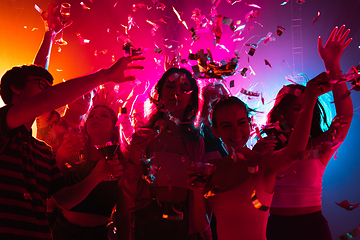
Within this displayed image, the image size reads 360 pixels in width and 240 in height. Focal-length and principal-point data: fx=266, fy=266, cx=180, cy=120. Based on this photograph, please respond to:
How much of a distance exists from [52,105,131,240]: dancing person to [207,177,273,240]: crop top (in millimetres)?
712

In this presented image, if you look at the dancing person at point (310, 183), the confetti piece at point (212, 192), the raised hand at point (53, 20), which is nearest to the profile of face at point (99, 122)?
the raised hand at point (53, 20)

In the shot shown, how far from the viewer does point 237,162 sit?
1.27 metres

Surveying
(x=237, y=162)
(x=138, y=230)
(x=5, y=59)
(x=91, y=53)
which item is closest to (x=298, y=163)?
(x=237, y=162)

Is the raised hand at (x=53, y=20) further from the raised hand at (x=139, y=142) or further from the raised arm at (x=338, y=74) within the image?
the raised arm at (x=338, y=74)

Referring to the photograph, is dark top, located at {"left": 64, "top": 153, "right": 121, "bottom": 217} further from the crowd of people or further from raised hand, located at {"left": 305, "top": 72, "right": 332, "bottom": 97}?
raised hand, located at {"left": 305, "top": 72, "right": 332, "bottom": 97}

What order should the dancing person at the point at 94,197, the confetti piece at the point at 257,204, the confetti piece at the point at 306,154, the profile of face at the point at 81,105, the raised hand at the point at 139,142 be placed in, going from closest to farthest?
1. the confetti piece at the point at 306,154
2. the confetti piece at the point at 257,204
3. the raised hand at the point at 139,142
4. the dancing person at the point at 94,197
5. the profile of face at the point at 81,105

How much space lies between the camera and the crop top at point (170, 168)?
1389 mm

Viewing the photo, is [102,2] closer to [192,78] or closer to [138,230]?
[192,78]

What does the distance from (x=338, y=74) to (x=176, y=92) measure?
0.81 metres

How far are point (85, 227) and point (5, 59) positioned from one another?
1708 millimetres

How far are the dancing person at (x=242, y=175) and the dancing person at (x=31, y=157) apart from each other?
0.48 meters

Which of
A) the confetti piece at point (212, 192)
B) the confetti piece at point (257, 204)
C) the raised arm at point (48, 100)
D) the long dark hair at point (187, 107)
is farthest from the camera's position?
the long dark hair at point (187, 107)

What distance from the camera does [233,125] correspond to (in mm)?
1264

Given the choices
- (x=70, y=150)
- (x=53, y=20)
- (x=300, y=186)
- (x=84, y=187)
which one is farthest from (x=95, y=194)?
(x=53, y=20)
